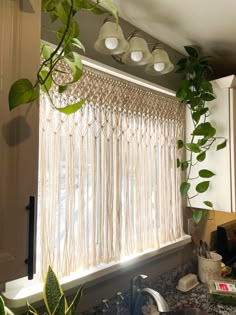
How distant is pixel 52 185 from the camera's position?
42.1 inches

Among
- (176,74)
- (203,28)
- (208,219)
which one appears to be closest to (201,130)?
(176,74)

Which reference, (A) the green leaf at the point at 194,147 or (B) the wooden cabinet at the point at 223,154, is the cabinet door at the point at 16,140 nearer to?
(A) the green leaf at the point at 194,147

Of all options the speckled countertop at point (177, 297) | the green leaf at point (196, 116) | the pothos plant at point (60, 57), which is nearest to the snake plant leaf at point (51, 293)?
the speckled countertop at point (177, 297)

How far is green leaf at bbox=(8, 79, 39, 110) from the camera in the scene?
0.56m

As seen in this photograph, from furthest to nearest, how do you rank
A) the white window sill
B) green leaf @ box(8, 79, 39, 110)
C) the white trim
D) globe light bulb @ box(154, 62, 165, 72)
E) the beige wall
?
1. the beige wall
2. globe light bulb @ box(154, 62, 165, 72)
3. the white trim
4. the white window sill
5. green leaf @ box(8, 79, 39, 110)

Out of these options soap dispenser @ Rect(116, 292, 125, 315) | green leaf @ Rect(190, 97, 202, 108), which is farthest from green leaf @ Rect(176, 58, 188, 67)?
soap dispenser @ Rect(116, 292, 125, 315)

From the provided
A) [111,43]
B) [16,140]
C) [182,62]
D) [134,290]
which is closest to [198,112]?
[182,62]

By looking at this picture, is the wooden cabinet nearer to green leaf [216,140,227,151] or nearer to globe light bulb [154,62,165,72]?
green leaf [216,140,227,151]

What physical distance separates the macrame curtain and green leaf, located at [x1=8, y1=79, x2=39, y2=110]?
46 centimetres

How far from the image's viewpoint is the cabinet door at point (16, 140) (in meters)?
0.60

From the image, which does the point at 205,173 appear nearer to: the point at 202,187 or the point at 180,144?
the point at 202,187

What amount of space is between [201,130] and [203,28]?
59 cm

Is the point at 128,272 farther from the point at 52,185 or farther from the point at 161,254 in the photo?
the point at 52,185

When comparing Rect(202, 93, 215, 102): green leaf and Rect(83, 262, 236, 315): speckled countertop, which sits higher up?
Rect(202, 93, 215, 102): green leaf
